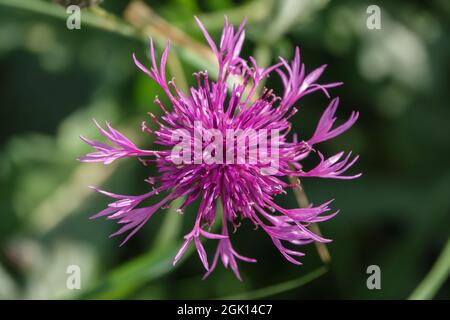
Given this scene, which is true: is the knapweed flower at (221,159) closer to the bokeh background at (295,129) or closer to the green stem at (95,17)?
the green stem at (95,17)

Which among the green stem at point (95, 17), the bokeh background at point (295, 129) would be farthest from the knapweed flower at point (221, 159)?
the bokeh background at point (295, 129)

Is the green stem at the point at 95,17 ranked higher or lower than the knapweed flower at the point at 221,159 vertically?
higher

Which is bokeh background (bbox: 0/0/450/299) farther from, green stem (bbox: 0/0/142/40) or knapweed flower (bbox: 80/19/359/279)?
knapweed flower (bbox: 80/19/359/279)

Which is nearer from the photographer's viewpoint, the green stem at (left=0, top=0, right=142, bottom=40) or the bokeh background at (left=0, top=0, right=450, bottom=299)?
the green stem at (left=0, top=0, right=142, bottom=40)

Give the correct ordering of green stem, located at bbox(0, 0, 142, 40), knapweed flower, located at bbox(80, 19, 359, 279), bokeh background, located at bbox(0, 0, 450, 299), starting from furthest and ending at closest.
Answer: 1. bokeh background, located at bbox(0, 0, 450, 299)
2. green stem, located at bbox(0, 0, 142, 40)
3. knapweed flower, located at bbox(80, 19, 359, 279)

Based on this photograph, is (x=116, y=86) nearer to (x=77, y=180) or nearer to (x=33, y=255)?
(x=77, y=180)

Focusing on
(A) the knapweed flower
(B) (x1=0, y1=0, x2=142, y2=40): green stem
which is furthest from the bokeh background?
(A) the knapweed flower

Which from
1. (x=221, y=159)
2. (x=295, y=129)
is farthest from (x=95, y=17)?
(x=295, y=129)

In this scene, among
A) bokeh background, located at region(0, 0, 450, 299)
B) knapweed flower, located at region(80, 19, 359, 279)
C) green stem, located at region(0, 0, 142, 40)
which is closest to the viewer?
knapweed flower, located at region(80, 19, 359, 279)
